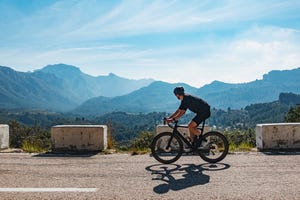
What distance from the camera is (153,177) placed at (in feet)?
23.5

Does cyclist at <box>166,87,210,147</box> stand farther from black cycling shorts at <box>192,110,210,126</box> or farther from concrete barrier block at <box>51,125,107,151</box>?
concrete barrier block at <box>51,125,107,151</box>

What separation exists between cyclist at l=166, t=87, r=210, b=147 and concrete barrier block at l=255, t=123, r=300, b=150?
8.14ft

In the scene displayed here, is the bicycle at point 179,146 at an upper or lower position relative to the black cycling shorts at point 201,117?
lower

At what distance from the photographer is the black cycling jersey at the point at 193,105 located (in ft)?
28.1

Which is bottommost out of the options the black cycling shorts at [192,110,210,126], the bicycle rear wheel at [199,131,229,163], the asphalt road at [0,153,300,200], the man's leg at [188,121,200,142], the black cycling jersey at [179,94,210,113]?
the asphalt road at [0,153,300,200]

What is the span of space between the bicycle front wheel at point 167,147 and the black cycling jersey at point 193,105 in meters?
0.79

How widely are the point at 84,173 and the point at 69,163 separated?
4.43 ft

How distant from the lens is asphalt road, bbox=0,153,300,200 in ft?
19.4

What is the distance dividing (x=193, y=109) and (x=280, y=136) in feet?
10.3

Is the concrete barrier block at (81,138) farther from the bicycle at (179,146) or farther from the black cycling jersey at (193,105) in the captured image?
the black cycling jersey at (193,105)

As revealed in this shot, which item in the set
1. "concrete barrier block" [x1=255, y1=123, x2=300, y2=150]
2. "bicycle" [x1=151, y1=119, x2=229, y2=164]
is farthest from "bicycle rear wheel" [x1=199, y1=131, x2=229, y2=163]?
"concrete barrier block" [x1=255, y1=123, x2=300, y2=150]

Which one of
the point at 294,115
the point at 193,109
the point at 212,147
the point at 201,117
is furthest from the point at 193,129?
the point at 294,115

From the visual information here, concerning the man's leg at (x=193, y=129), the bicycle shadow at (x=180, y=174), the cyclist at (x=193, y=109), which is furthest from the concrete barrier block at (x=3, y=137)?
the man's leg at (x=193, y=129)

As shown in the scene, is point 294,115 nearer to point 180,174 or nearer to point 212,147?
point 212,147
